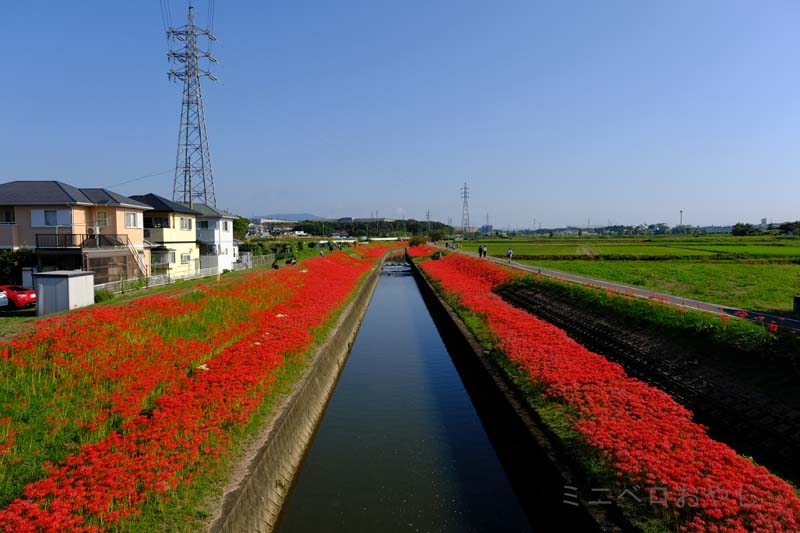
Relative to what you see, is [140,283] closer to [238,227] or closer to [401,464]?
[401,464]

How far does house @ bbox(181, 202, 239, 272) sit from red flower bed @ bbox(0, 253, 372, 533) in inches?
1033

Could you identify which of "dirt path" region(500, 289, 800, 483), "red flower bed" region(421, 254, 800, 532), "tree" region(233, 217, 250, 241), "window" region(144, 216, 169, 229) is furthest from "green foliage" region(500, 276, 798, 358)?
"tree" region(233, 217, 250, 241)

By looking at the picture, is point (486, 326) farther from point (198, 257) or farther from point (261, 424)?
point (198, 257)

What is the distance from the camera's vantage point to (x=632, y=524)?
19.7 ft

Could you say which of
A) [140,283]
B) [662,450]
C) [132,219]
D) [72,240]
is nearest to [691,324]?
[662,450]

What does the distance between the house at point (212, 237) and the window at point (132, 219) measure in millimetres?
9408

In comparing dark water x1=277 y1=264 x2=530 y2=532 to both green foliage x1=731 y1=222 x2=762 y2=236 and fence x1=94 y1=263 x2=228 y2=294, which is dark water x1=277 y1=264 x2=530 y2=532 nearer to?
fence x1=94 y1=263 x2=228 y2=294

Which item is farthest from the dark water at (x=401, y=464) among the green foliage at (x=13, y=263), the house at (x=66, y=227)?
the green foliage at (x=13, y=263)

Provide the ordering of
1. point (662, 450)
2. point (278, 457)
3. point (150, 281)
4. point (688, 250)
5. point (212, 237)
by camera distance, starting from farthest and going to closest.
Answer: point (688, 250), point (212, 237), point (150, 281), point (278, 457), point (662, 450)

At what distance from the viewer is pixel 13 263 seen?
2364 cm

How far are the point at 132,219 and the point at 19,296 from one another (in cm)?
1055

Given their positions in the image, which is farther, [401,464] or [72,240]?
[72,240]

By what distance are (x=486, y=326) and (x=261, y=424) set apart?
39.9 ft

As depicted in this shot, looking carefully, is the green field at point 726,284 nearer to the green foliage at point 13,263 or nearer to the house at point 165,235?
the house at point 165,235
